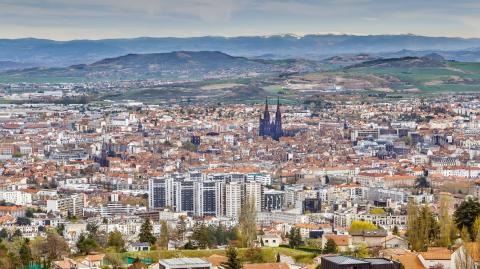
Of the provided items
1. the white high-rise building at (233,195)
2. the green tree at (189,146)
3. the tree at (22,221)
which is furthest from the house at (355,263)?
the green tree at (189,146)

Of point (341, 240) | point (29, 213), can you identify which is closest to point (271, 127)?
point (29, 213)

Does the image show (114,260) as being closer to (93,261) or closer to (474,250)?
(93,261)

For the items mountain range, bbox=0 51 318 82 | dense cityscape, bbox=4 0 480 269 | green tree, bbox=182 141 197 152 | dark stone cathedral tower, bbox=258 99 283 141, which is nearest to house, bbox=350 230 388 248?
dense cityscape, bbox=4 0 480 269

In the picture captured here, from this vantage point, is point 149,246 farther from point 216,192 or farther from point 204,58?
point 204,58

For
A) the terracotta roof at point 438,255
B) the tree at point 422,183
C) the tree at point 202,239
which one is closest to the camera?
the terracotta roof at point 438,255

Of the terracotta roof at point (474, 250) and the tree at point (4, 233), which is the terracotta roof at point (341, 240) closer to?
the terracotta roof at point (474, 250)

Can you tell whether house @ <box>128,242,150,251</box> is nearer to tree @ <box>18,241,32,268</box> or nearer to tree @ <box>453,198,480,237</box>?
tree @ <box>18,241,32,268</box>

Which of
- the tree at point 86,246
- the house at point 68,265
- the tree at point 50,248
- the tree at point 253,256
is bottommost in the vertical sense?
the tree at point 50,248
